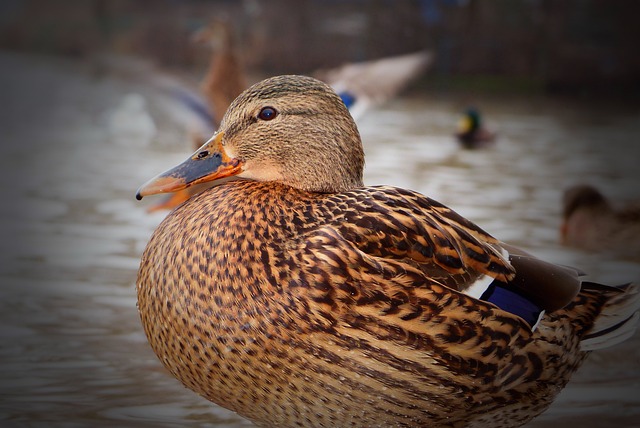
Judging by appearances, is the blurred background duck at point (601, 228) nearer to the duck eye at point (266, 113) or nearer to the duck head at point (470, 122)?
the duck head at point (470, 122)

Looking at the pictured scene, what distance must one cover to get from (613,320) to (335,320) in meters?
0.78

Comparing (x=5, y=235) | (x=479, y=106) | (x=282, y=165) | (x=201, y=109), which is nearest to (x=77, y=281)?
(x=5, y=235)

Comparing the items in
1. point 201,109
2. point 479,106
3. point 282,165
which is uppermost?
point 479,106

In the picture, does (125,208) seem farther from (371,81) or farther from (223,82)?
(371,81)

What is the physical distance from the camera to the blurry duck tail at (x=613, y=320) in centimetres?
235

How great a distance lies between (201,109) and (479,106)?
4.67 meters

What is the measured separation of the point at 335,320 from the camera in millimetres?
2018

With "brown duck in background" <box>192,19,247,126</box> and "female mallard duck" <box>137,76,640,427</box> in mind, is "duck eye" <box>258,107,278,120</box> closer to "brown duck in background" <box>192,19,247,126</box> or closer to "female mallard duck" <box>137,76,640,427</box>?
"female mallard duck" <box>137,76,640,427</box>

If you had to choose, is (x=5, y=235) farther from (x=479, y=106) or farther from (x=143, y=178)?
(x=479, y=106)

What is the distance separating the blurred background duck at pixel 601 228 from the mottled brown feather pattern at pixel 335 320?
8.80 ft

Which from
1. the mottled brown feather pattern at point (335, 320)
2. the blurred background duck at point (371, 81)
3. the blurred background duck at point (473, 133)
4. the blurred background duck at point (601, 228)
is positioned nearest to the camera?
the mottled brown feather pattern at point (335, 320)

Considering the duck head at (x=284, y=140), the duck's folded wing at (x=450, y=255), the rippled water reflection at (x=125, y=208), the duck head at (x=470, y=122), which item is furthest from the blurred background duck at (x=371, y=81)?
the duck head at (x=470, y=122)

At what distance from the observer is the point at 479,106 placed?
8891mm

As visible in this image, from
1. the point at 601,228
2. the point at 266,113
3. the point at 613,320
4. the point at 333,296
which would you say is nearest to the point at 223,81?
the point at 601,228
